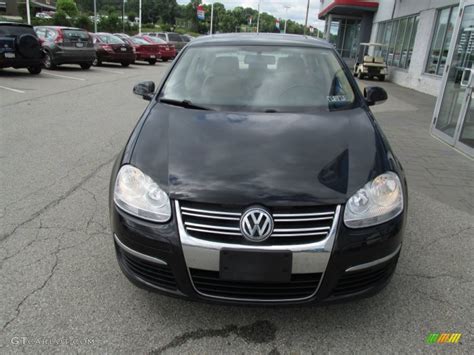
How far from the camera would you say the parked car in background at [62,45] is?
15.7 m

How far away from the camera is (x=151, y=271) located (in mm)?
2330

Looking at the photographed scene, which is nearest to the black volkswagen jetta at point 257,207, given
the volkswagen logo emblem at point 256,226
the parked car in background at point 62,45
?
the volkswagen logo emblem at point 256,226

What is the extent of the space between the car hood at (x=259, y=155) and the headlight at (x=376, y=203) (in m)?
0.05

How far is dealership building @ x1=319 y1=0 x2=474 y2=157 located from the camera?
290 inches

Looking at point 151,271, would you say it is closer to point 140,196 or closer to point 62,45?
point 140,196

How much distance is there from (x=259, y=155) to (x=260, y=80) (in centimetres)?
115

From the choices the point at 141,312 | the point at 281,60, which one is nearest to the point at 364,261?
the point at 141,312

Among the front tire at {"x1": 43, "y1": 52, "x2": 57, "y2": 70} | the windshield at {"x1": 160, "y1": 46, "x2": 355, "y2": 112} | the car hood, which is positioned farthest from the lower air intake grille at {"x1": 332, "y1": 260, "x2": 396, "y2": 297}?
the front tire at {"x1": 43, "y1": 52, "x2": 57, "y2": 70}

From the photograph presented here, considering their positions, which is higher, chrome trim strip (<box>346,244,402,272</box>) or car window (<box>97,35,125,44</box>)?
car window (<box>97,35,125,44</box>)

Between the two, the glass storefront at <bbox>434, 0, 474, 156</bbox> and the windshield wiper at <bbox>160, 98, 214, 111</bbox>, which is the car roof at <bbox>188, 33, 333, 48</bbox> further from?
the glass storefront at <bbox>434, 0, 474, 156</bbox>

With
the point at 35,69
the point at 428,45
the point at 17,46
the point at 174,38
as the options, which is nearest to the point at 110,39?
the point at 35,69

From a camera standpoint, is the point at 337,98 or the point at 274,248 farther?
the point at 337,98

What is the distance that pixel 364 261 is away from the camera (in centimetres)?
223

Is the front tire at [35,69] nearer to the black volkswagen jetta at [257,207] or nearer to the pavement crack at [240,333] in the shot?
the black volkswagen jetta at [257,207]
